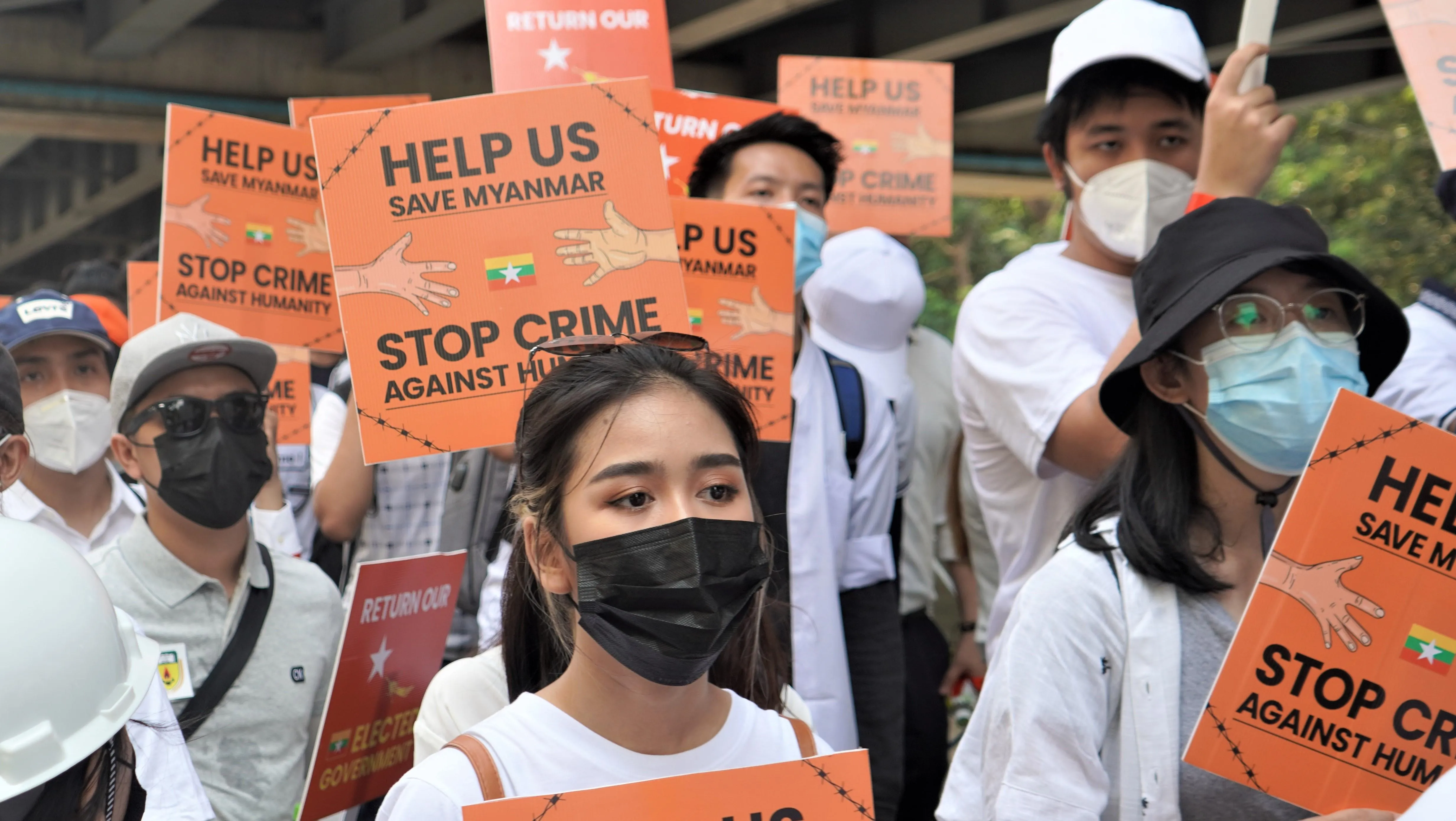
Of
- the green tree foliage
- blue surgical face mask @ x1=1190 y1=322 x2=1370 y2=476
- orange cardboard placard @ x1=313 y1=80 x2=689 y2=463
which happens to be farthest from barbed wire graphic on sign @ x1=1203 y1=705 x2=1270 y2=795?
the green tree foliage

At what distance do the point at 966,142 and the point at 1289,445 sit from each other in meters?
9.78

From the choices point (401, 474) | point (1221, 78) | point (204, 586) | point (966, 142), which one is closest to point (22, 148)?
point (966, 142)

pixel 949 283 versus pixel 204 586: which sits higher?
pixel 204 586

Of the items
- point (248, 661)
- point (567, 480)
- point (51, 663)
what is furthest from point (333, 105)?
point (51, 663)

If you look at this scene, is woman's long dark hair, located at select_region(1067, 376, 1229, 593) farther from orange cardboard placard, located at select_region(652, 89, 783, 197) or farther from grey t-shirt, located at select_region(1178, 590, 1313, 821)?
orange cardboard placard, located at select_region(652, 89, 783, 197)

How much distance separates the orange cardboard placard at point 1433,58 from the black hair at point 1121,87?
49cm

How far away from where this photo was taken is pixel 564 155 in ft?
9.23

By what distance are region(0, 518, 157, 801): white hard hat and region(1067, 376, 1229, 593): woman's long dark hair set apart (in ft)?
5.07

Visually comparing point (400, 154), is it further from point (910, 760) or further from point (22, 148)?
point (22, 148)

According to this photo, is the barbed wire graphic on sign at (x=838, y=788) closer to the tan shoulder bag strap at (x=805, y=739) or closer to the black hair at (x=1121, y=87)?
the tan shoulder bag strap at (x=805, y=739)

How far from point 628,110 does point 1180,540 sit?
4.31ft

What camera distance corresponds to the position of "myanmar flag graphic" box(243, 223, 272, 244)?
4.33 m

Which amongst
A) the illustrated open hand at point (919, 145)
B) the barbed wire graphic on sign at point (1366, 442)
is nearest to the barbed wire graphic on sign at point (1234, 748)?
the barbed wire graphic on sign at point (1366, 442)

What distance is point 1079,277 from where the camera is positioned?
352 centimetres
